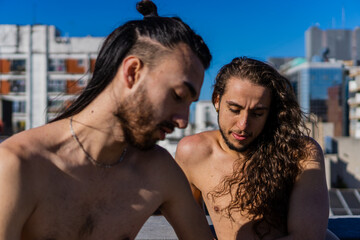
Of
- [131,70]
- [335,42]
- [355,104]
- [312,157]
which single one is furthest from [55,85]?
[335,42]

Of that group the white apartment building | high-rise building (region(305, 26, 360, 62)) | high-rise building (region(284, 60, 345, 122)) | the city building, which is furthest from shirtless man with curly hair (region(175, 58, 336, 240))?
high-rise building (region(305, 26, 360, 62))

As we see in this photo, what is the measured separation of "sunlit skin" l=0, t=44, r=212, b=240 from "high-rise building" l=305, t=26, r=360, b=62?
12295 centimetres

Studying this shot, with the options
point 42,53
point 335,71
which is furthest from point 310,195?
point 335,71

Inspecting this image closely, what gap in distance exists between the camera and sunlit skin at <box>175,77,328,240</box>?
2.64 meters

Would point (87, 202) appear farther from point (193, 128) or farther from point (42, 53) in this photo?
point (42, 53)

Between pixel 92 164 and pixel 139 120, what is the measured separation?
0.99 feet

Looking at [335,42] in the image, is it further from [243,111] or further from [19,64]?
[243,111]

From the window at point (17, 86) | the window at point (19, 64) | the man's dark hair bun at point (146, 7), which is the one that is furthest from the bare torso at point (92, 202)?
the window at point (17, 86)

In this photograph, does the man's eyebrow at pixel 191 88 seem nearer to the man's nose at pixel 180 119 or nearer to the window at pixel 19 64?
the man's nose at pixel 180 119

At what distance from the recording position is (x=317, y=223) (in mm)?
2607

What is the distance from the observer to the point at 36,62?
5047 cm

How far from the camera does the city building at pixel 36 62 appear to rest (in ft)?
164

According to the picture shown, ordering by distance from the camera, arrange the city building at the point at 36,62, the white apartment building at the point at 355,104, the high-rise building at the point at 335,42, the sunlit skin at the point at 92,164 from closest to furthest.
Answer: the sunlit skin at the point at 92,164
the city building at the point at 36,62
the white apartment building at the point at 355,104
the high-rise building at the point at 335,42

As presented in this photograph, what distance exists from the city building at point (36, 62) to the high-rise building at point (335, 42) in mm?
83210
